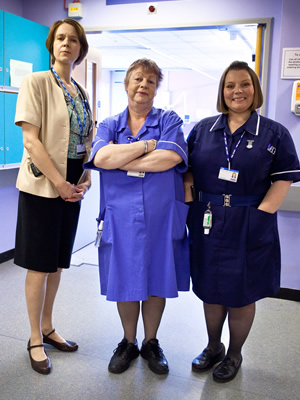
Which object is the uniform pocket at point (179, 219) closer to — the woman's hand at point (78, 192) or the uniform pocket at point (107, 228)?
the uniform pocket at point (107, 228)

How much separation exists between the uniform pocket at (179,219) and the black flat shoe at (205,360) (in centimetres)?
66

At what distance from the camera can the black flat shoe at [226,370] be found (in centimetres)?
204

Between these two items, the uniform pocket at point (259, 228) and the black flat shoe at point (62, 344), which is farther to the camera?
the black flat shoe at point (62, 344)

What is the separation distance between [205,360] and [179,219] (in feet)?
2.54

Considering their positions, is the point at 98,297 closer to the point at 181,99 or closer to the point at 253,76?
the point at 253,76

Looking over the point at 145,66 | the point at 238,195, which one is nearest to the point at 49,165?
the point at 145,66

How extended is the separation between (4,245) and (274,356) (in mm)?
2529

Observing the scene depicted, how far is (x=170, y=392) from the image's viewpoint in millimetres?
1953

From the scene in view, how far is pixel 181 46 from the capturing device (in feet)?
28.3

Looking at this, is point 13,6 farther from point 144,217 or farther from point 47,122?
point 144,217

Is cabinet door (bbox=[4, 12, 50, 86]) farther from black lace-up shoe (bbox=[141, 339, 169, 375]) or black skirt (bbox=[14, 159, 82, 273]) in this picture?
black lace-up shoe (bbox=[141, 339, 169, 375])

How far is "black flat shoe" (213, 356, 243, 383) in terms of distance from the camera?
2041mm

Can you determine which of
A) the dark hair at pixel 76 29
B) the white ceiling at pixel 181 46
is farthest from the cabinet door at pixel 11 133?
the white ceiling at pixel 181 46

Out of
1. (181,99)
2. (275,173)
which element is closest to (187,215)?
(275,173)
